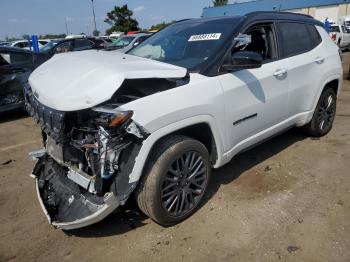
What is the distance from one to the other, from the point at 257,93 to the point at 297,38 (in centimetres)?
129

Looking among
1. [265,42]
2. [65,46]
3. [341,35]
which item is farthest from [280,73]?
[341,35]

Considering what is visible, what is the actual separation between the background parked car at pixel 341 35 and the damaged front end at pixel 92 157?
69.6 feet

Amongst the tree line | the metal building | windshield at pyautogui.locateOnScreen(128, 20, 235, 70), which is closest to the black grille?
windshield at pyautogui.locateOnScreen(128, 20, 235, 70)

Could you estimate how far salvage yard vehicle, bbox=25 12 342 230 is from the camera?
2631 millimetres

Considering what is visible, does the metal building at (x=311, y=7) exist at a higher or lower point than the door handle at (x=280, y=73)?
higher

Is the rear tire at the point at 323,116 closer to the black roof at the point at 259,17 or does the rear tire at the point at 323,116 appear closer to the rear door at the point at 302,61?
the rear door at the point at 302,61

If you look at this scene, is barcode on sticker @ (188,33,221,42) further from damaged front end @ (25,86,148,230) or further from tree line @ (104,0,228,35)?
tree line @ (104,0,228,35)

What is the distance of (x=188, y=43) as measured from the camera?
12.0 ft

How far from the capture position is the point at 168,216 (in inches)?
119

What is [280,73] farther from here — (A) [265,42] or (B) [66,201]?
(B) [66,201]

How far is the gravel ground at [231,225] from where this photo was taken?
2.81m

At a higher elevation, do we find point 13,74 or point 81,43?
point 81,43

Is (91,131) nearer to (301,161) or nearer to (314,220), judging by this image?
(314,220)

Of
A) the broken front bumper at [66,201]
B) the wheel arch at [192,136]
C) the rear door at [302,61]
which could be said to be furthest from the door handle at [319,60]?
the broken front bumper at [66,201]
